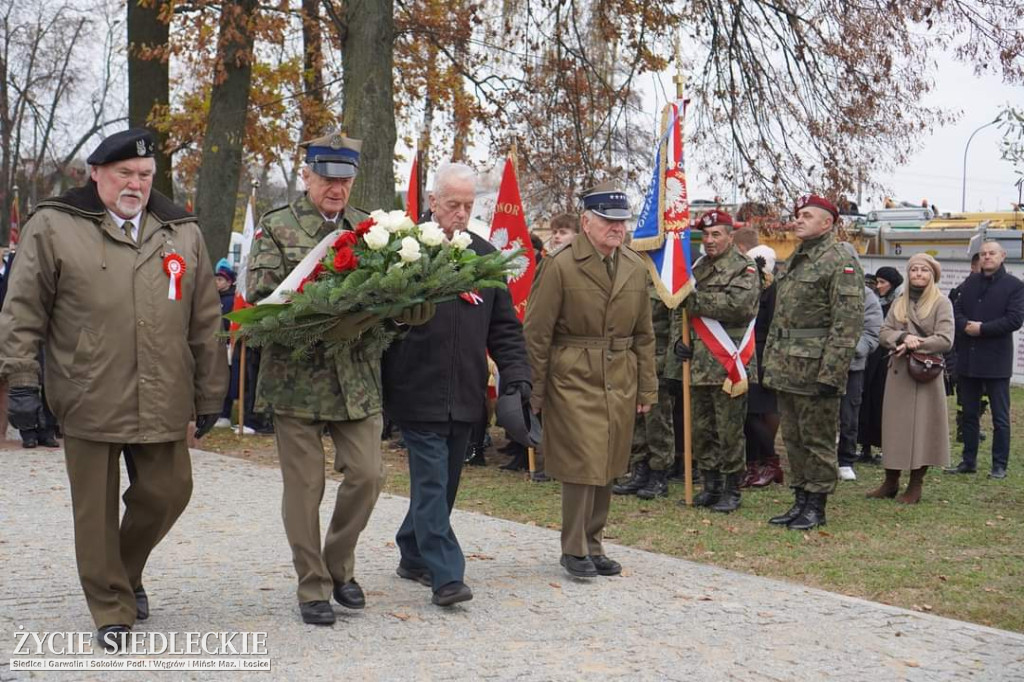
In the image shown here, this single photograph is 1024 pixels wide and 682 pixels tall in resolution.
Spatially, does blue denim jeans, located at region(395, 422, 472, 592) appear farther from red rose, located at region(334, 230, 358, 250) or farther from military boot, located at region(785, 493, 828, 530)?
military boot, located at region(785, 493, 828, 530)

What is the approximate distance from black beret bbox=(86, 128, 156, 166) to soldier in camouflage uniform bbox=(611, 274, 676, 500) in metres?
5.22

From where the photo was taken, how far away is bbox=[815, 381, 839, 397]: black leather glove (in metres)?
8.38

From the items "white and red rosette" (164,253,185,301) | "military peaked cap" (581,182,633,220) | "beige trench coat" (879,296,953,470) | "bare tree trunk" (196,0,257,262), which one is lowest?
"beige trench coat" (879,296,953,470)

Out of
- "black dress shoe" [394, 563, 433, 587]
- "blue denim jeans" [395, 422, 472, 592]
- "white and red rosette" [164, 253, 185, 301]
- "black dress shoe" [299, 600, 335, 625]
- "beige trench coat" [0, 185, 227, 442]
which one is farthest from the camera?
"black dress shoe" [394, 563, 433, 587]

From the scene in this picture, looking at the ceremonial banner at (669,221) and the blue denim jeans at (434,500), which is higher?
the ceremonial banner at (669,221)

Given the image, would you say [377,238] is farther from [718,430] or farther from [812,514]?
[718,430]

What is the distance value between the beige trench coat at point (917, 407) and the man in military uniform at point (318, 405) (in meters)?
5.39

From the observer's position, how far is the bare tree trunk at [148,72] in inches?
682

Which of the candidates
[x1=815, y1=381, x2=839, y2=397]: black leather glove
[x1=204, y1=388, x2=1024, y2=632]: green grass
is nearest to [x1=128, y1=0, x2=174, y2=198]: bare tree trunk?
[x1=204, y1=388, x2=1024, y2=632]: green grass

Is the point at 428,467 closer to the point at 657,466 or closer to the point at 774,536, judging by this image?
the point at 774,536

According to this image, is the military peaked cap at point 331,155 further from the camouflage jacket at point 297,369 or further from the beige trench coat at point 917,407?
the beige trench coat at point 917,407

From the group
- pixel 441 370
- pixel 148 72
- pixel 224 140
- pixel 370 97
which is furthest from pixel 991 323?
pixel 148 72

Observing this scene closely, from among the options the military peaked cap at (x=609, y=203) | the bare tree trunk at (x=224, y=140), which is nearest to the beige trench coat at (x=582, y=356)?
the military peaked cap at (x=609, y=203)

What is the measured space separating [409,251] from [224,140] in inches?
496
